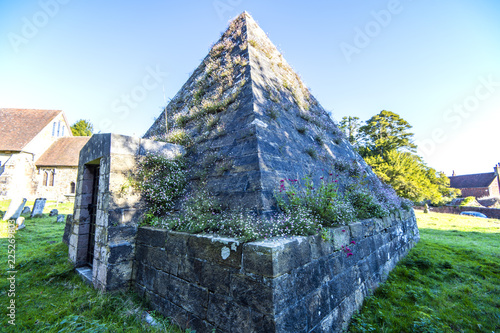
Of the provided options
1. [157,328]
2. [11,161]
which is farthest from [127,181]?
[11,161]

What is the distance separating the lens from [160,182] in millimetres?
3783

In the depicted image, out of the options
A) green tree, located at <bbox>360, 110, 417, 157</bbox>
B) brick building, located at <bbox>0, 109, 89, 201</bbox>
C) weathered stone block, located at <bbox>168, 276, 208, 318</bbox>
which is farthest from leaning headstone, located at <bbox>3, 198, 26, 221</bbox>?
green tree, located at <bbox>360, 110, 417, 157</bbox>

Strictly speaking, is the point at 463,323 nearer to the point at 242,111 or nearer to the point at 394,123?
the point at 242,111

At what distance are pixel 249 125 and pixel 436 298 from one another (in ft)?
12.9

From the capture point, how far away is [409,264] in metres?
4.95

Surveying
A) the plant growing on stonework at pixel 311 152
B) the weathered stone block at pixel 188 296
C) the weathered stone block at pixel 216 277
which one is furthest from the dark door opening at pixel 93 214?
the plant growing on stonework at pixel 311 152

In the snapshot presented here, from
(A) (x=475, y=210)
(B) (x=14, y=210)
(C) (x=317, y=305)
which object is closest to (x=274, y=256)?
(C) (x=317, y=305)

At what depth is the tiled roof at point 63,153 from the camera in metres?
23.8

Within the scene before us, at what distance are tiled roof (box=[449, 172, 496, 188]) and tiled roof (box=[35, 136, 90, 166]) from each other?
62.2 m

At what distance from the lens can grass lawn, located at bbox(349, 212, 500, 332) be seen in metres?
2.88

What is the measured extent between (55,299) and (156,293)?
1.53m

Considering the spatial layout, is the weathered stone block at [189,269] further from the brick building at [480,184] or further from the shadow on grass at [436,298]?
the brick building at [480,184]

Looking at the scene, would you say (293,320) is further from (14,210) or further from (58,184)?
(58,184)

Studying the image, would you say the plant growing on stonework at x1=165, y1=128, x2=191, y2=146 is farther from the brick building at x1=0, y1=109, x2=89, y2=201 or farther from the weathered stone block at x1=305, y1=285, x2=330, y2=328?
the brick building at x1=0, y1=109, x2=89, y2=201
